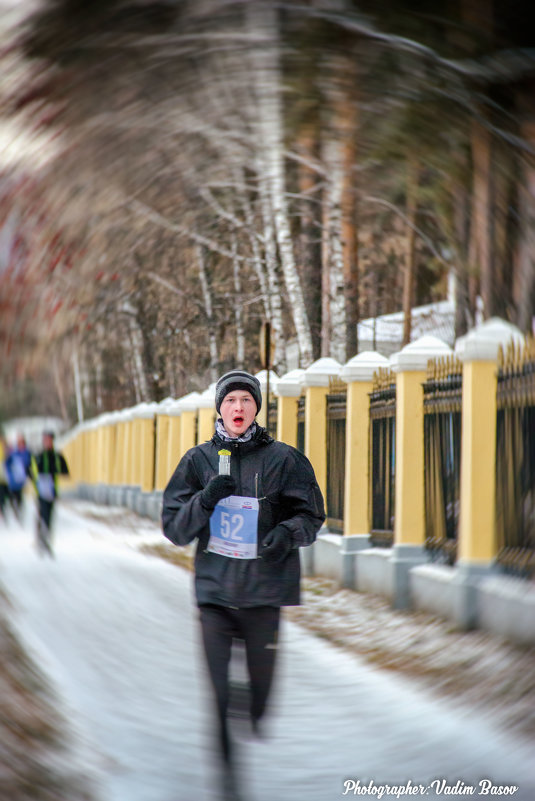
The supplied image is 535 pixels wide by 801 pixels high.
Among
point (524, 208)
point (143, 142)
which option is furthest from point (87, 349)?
point (524, 208)

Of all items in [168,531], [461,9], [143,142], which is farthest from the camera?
[143,142]

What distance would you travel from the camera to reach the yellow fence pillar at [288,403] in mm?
4137

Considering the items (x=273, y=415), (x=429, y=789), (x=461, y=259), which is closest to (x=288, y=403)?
(x=273, y=415)

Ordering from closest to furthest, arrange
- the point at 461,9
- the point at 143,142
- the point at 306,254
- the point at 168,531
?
1. the point at 168,531
2. the point at 461,9
3. the point at 143,142
4. the point at 306,254

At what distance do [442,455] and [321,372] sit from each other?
62cm

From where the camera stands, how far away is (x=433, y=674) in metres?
3.85

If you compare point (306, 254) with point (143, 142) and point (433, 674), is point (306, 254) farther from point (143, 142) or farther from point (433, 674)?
point (433, 674)

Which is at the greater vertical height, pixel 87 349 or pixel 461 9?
pixel 461 9

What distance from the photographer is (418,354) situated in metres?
4.45

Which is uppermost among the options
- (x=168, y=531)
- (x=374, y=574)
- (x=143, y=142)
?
(x=143, y=142)

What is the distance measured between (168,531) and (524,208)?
215 cm

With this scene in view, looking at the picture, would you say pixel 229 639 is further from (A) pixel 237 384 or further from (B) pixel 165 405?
(B) pixel 165 405

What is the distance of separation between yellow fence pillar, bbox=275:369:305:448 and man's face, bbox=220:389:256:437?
0.94 meters

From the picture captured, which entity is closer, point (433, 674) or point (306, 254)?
point (433, 674)
